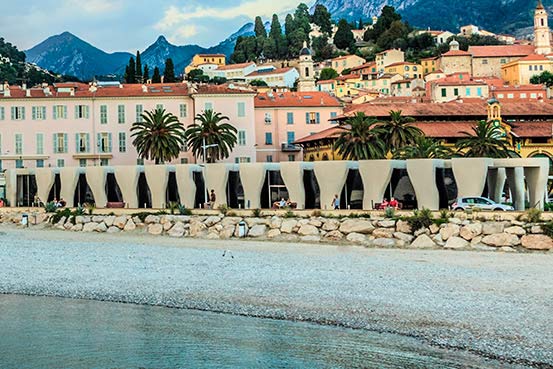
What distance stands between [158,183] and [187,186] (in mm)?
1923

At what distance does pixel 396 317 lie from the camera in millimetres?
18203

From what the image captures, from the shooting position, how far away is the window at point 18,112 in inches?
2684

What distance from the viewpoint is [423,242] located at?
3256 centimetres

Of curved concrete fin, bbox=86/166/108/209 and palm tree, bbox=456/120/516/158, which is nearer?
curved concrete fin, bbox=86/166/108/209

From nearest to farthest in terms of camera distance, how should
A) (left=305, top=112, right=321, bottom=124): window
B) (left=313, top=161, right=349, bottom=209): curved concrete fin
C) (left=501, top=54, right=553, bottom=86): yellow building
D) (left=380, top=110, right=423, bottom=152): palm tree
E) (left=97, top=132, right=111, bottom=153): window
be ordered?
(left=313, top=161, right=349, bottom=209): curved concrete fin
(left=380, top=110, right=423, bottom=152): palm tree
(left=97, top=132, right=111, bottom=153): window
(left=305, top=112, right=321, bottom=124): window
(left=501, top=54, right=553, bottom=86): yellow building

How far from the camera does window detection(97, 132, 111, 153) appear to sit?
6875 centimetres

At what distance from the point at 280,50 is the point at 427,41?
4047 centimetres

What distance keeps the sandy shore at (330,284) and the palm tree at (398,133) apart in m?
25.8

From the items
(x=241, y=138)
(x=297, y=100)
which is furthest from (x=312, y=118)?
(x=241, y=138)

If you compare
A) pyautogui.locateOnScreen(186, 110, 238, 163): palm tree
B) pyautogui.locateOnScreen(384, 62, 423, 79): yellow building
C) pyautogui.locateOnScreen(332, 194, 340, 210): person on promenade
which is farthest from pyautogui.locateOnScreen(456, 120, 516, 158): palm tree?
pyautogui.locateOnScreen(384, 62, 423, 79): yellow building

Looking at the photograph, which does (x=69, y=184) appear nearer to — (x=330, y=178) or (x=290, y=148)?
(x=330, y=178)

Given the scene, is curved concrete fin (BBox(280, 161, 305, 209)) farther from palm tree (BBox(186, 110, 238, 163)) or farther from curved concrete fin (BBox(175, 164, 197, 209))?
palm tree (BBox(186, 110, 238, 163))

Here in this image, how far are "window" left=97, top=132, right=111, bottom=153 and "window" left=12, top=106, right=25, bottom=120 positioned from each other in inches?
302

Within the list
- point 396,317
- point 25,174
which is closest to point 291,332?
point 396,317
